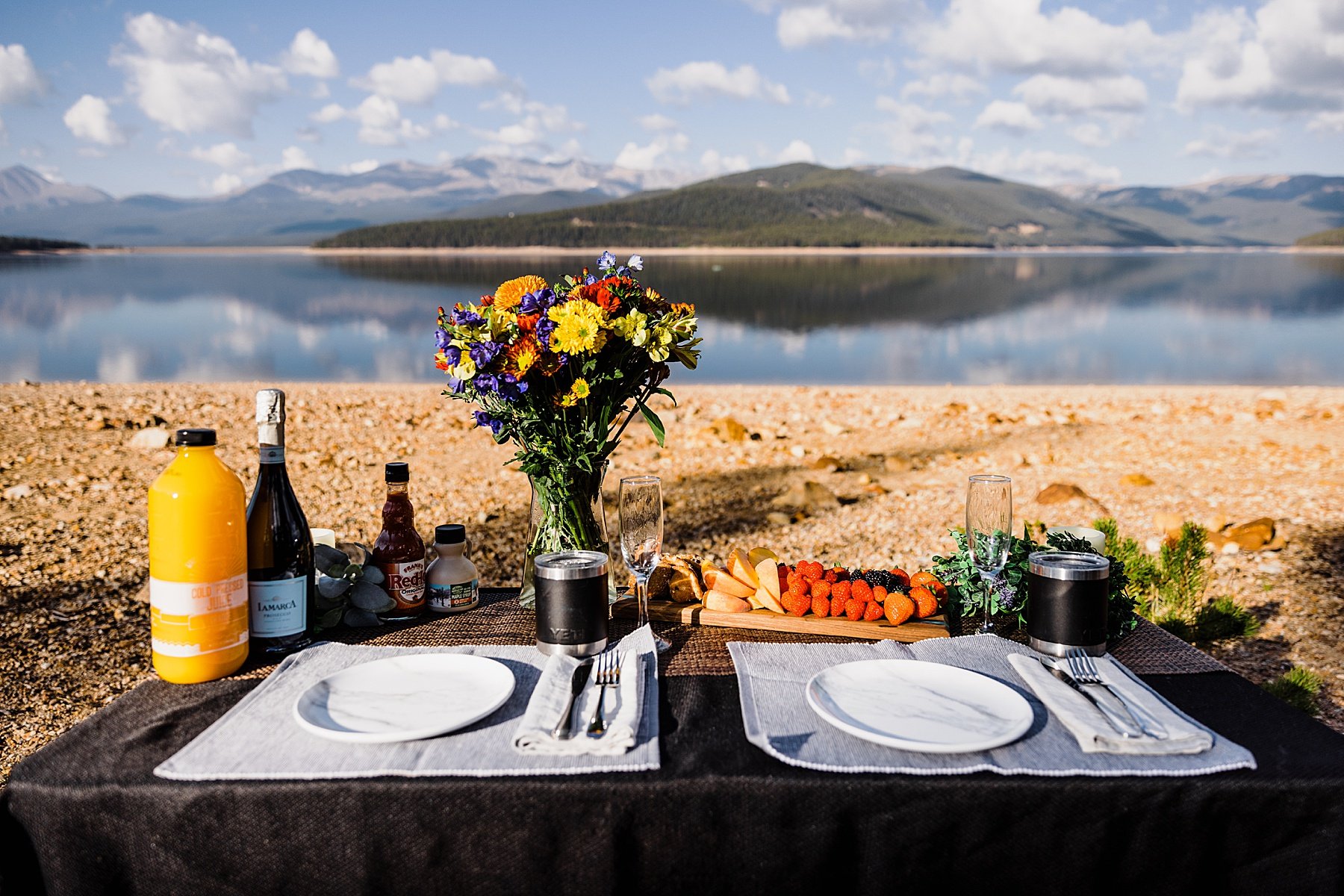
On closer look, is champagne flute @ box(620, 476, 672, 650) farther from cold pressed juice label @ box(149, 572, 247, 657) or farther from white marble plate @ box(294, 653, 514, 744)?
cold pressed juice label @ box(149, 572, 247, 657)

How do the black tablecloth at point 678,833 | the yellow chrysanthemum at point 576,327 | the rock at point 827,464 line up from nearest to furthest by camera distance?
the black tablecloth at point 678,833 → the yellow chrysanthemum at point 576,327 → the rock at point 827,464

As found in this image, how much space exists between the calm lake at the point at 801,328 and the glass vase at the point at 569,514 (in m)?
21.5

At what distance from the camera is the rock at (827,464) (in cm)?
920

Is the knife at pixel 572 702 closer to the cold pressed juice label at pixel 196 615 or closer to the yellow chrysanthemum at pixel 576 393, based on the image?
the yellow chrysanthemum at pixel 576 393

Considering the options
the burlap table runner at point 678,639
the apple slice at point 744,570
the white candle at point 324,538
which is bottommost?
the burlap table runner at point 678,639

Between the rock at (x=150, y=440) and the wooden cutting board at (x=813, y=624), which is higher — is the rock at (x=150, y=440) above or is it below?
below

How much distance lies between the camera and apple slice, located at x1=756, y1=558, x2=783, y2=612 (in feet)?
8.12

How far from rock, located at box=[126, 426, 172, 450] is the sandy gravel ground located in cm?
10

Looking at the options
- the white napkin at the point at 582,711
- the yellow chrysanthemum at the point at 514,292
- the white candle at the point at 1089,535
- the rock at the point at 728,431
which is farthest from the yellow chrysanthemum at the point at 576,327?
the rock at the point at 728,431

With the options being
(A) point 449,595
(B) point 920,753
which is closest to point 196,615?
(A) point 449,595

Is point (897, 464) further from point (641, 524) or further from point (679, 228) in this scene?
point (679, 228)

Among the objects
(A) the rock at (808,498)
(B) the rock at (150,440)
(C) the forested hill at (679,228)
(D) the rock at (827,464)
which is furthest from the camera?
(C) the forested hill at (679,228)

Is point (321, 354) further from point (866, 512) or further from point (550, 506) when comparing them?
point (550, 506)

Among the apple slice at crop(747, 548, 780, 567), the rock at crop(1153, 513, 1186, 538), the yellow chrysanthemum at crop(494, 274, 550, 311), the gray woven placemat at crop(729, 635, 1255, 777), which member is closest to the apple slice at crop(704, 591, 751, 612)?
the apple slice at crop(747, 548, 780, 567)
